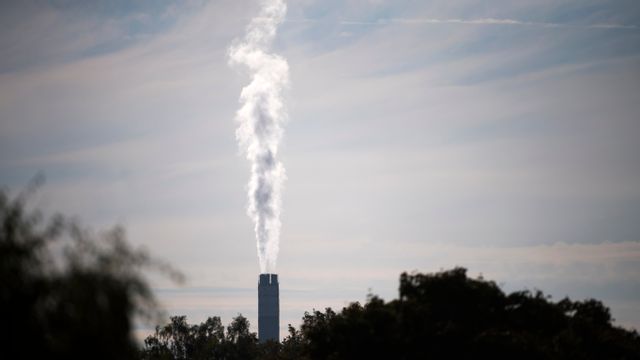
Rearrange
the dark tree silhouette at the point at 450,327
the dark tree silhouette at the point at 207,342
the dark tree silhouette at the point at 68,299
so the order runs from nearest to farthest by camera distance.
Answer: the dark tree silhouette at the point at 68,299 < the dark tree silhouette at the point at 450,327 < the dark tree silhouette at the point at 207,342

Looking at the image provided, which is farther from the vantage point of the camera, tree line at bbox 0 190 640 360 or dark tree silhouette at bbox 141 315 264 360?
dark tree silhouette at bbox 141 315 264 360

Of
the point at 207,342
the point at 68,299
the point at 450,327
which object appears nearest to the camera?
the point at 68,299

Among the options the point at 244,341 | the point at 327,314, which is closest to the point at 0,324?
the point at 327,314

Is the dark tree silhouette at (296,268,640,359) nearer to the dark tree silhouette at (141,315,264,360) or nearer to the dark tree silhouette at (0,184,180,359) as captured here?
the dark tree silhouette at (0,184,180,359)

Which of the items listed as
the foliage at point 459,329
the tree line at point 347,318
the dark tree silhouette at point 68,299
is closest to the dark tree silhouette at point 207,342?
the tree line at point 347,318

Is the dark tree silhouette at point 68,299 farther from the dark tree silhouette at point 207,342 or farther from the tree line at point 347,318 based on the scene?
the dark tree silhouette at point 207,342

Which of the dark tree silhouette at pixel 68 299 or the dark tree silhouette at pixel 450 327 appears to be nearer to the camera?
the dark tree silhouette at pixel 68 299

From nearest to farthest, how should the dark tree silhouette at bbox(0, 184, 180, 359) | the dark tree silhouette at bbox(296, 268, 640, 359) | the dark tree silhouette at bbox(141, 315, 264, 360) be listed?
the dark tree silhouette at bbox(0, 184, 180, 359) → the dark tree silhouette at bbox(296, 268, 640, 359) → the dark tree silhouette at bbox(141, 315, 264, 360)

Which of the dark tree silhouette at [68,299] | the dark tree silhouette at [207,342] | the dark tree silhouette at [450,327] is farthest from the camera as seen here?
the dark tree silhouette at [207,342]

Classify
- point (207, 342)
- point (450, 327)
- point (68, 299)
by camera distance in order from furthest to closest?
point (207, 342) → point (450, 327) → point (68, 299)

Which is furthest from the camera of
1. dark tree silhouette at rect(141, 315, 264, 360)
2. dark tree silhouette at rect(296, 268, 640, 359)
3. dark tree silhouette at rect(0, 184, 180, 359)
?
dark tree silhouette at rect(141, 315, 264, 360)

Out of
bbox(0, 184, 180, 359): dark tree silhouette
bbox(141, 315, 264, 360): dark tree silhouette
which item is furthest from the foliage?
bbox(141, 315, 264, 360): dark tree silhouette

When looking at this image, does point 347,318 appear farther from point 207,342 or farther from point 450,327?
point 207,342

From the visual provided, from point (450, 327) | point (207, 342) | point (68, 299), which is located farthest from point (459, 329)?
point (207, 342)
